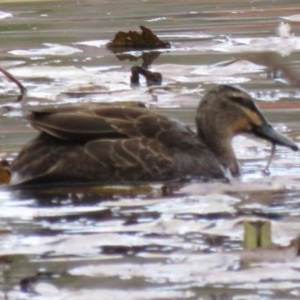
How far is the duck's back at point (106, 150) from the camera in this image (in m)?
8.56

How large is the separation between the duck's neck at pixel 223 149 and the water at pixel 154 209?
11cm

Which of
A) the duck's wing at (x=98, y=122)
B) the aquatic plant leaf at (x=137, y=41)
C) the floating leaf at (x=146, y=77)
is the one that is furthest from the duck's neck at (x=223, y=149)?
the aquatic plant leaf at (x=137, y=41)

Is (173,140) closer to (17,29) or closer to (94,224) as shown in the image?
(94,224)

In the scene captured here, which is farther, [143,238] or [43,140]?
[43,140]

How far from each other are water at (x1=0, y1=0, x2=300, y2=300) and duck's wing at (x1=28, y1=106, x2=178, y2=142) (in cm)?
38

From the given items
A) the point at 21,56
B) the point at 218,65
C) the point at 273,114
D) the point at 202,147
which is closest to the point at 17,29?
the point at 21,56

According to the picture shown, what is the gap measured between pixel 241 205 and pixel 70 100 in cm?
400

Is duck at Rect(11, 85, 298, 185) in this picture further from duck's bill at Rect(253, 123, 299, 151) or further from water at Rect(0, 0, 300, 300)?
water at Rect(0, 0, 300, 300)

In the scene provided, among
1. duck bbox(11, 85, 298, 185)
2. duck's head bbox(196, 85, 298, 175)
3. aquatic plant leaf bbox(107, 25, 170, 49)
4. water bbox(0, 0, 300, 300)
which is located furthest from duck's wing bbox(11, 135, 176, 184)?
aquatic plant leaf bbox(107, 25, 170, 49)

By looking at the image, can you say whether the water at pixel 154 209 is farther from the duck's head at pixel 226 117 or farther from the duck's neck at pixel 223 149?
the duck's head at pixel 226 117

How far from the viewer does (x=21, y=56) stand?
14.3 meters

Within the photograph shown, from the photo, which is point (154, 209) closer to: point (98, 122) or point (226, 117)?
point (98, 122)

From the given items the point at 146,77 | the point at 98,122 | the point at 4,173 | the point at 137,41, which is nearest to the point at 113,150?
the point at 98,122

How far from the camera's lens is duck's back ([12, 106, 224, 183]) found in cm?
856
